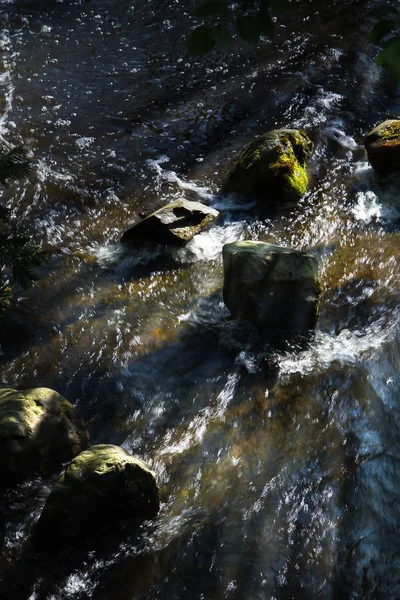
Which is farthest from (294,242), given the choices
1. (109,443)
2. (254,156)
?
(109,443)

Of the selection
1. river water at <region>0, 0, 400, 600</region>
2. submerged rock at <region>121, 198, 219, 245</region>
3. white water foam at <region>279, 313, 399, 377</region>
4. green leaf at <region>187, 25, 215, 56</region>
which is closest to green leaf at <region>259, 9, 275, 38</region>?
green leaf at <region>187, 25, 215, 56</region>

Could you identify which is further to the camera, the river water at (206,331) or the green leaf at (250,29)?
the river water at (206,331)

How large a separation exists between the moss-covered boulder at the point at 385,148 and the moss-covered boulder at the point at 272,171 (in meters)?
0.90

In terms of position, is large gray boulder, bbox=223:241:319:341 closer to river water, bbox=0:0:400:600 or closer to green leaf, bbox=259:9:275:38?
river water, bbox=0:0:400:600

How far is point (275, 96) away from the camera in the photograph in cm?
952

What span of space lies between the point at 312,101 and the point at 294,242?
11.5ft

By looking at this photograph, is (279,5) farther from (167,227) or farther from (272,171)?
(272,171)

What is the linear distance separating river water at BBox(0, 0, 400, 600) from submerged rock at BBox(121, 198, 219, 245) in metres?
0.17

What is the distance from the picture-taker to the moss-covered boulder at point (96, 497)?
12.9 feet

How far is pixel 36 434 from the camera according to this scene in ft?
14.2

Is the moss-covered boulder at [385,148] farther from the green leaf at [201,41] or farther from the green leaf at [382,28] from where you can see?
the green leaf at [201,41]

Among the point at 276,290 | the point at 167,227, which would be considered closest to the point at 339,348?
the point at 276,290

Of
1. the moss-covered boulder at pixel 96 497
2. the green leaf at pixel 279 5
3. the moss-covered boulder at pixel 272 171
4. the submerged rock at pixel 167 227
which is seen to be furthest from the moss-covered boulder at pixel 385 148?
the green leaf at pixel 279 5

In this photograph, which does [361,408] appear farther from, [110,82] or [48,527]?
[110,82]
